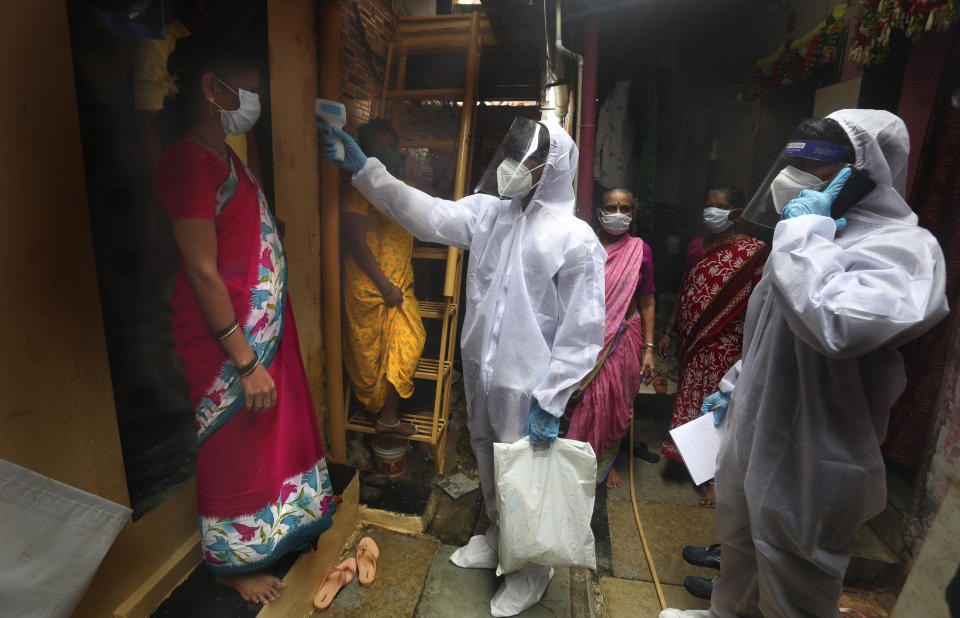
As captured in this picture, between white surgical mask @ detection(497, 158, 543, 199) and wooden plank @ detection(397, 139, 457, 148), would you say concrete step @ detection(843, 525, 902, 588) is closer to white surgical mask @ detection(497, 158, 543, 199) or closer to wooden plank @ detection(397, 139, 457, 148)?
white surgical mask @ detection(497, 158, 543, 199)

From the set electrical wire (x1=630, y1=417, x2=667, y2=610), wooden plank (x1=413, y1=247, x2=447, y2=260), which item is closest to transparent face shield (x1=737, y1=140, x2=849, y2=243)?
wooden plank (x1=413, y1=247, x2=447, y2=260)

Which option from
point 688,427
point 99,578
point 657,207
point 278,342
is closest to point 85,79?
point 278,342

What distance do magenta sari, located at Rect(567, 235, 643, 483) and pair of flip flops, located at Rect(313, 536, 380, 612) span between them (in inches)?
48.0

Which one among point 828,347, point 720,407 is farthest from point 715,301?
point 828,347

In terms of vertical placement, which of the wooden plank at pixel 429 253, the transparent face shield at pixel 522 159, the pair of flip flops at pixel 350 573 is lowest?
the pair of flip flops at pixel 350 573

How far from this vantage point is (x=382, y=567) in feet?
7.27

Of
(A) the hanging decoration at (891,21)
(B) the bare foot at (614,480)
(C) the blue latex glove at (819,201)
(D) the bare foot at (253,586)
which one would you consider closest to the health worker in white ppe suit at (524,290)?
(C) the blue latex glove at (819,201)

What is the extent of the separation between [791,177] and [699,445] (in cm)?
112

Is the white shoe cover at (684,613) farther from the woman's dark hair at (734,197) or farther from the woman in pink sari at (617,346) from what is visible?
the woman's dark hair at (734,197)

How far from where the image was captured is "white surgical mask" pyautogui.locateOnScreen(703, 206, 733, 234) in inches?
110

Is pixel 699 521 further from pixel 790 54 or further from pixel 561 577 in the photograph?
pixel 790 54

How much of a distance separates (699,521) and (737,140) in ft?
12.2

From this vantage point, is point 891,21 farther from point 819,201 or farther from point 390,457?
point 390,457

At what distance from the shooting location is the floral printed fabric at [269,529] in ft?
5.11
